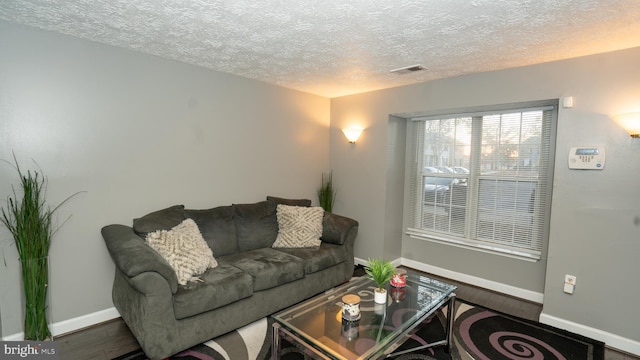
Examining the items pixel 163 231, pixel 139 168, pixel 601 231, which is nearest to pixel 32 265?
pixel 163 231

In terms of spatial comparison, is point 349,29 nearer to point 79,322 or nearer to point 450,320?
point 450,320

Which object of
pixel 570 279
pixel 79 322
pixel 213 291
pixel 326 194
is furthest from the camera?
pixel 326 194

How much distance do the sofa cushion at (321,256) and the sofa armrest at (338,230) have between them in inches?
3.2

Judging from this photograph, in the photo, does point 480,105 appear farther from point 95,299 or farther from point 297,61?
point 95,299

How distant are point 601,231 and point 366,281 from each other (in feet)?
6.63

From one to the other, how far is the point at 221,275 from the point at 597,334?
3.19m

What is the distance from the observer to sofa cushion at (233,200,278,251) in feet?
11.2

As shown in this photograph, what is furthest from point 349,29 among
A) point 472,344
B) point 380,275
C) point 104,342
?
point 104,342

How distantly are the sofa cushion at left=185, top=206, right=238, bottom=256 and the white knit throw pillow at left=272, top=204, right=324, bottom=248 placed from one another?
0.51 m

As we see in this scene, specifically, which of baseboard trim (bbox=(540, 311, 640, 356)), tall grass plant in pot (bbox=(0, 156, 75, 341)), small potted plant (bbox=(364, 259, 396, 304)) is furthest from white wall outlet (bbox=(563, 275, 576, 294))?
tall grass plant in pot (bbox=(0, 156, 75, 341))

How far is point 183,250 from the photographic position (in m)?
2.56

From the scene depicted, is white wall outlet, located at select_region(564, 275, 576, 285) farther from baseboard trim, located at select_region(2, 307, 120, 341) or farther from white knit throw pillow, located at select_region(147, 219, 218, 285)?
baseboard trim, located at select_region(2, 307, 120, 341)

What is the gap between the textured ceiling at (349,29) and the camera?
195 cm

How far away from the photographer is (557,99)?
9.52 ft
